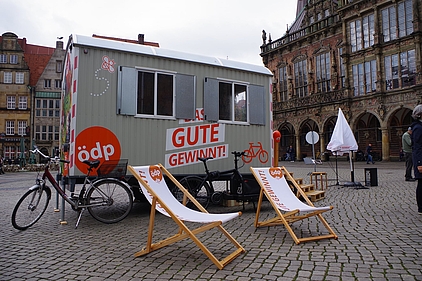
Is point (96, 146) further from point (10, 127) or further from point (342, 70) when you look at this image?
point (10, 127)

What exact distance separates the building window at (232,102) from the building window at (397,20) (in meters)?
25.2

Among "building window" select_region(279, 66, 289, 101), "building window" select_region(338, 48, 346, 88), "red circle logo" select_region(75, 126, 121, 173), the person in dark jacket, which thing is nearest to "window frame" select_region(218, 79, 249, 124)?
"red circle logo" select_region(75, 126, 121, 173)

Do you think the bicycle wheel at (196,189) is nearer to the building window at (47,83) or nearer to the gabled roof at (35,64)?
the building window at (47,83)

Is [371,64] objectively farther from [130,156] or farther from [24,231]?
[24,231]

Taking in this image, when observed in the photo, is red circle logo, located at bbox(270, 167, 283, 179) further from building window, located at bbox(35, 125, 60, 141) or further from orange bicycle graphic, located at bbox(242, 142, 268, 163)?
building window, located at bbox(35, 125, 60, 141)

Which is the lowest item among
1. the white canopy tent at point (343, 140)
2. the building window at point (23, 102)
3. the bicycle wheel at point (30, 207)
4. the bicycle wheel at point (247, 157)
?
the bicycle wheel at point (30, 207)

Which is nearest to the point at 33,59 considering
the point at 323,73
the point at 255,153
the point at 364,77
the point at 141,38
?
the point at 141,38

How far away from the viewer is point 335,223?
6047 mm

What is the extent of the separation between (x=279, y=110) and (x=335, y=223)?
34964mm

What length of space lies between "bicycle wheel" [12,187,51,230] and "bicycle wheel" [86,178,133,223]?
75cm

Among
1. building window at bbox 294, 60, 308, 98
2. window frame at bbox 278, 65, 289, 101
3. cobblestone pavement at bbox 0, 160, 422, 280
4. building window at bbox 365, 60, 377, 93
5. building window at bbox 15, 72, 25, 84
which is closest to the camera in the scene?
cobblestone pavement at bbox 0, 160, 422, 280

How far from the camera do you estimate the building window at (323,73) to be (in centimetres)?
3553

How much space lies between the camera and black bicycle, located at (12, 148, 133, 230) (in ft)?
19.7

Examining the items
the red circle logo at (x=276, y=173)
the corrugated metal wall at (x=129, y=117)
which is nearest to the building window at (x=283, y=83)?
the corrugated metal wall at (x=129, y=117)
